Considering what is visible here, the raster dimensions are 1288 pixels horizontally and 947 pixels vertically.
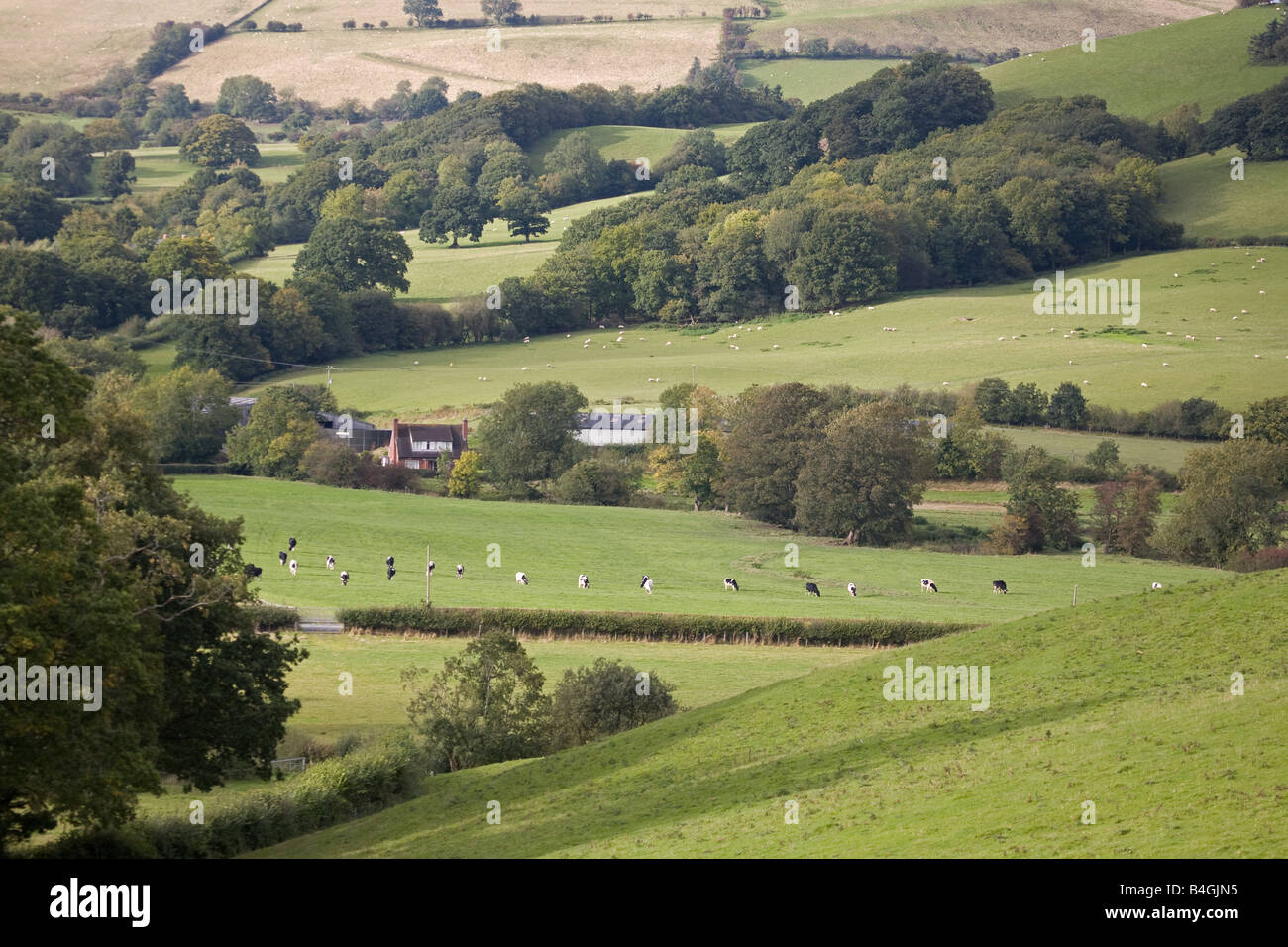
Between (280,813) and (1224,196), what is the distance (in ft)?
508

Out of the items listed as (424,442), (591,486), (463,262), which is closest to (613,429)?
(591,486)

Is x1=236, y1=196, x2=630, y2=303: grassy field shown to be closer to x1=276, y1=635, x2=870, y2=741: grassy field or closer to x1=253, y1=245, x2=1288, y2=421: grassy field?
x1=253, y1=245, x2=1288, y2=421: grassy field

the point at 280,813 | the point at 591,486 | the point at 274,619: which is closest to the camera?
the point at 280,813

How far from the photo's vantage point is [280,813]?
108 feet

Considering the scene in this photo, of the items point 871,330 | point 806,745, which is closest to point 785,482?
point 871,330

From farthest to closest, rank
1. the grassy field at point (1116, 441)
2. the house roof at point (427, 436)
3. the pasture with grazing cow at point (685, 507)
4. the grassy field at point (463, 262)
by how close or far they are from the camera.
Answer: the grassy field at point (463, 262)
the house roof at point (427, 436)
the grassy field at point (1116, 441)
the pasture with grazing cow at point (685, 507)

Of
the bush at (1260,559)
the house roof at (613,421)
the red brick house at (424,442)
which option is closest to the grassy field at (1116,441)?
the bush at (1260,559)

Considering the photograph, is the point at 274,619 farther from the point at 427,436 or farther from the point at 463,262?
the point at 463,262

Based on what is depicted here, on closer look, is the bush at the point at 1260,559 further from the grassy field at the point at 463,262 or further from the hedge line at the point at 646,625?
the grassy field at the point at 463,262

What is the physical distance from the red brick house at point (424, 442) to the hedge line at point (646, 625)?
153ft

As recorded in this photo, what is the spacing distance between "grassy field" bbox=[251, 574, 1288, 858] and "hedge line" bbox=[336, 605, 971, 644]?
1913cm

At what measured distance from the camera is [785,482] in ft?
291

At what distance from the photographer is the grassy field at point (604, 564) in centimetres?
6356
